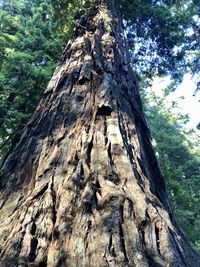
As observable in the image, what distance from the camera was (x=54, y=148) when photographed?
3391 millimetres

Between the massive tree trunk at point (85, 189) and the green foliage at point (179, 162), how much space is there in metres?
9.62

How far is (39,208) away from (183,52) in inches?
508

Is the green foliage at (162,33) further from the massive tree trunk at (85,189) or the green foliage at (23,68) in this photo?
the massive tree trunk at (85,189)

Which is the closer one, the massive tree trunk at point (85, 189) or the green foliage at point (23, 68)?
the massive tree trunk at point (85, 189)

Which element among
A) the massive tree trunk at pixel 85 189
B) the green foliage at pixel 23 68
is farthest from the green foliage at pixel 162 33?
the massive tree trunk at pixel 85 189

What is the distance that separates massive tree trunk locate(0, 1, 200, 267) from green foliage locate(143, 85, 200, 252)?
379 inches

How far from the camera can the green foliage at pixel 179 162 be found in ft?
47.6

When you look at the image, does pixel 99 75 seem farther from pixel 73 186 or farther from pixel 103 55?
pixel 73 186

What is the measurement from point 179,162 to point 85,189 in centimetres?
2256

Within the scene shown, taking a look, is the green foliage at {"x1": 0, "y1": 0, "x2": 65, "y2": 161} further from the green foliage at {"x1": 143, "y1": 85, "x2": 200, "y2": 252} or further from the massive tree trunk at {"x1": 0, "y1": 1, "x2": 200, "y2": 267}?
the green foliage at {"x1": 143, "y1": 85, "x2": 200, "y2": 252}

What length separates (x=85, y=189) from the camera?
2.65 meters

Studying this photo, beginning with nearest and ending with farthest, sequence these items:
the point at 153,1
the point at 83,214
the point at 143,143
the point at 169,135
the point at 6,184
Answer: the point at 83,214 → the point at 6,184 → the point at 143,143 → the point at 153,1 → the point at 169,135

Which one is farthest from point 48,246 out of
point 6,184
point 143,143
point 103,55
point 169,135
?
point 169,135

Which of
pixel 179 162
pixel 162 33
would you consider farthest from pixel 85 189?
pixel 179 162
